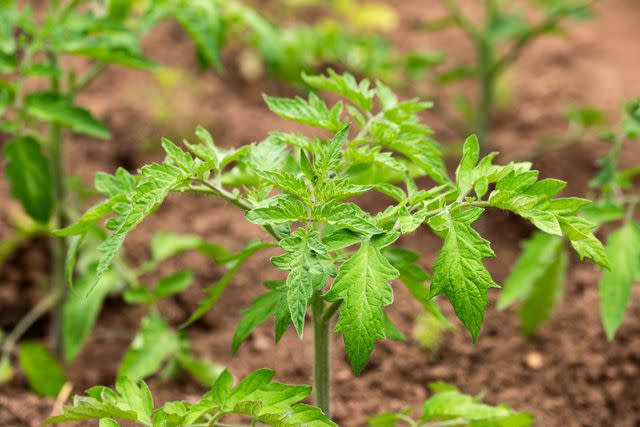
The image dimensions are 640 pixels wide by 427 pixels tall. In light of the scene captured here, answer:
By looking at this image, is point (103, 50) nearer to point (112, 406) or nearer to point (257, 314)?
point (257, 314)

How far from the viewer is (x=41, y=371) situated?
2326mm

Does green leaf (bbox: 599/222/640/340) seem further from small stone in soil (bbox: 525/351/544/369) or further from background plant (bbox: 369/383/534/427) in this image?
small stone in soil (bbox: 525/351/544/369)

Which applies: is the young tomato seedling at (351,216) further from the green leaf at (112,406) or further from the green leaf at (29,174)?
the green leaf at (29,174)

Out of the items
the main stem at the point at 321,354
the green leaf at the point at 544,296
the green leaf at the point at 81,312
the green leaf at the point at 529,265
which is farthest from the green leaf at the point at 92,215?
the green leaf at the point at 544,296

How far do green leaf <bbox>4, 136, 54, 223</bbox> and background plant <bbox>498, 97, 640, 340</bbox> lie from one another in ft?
4.00

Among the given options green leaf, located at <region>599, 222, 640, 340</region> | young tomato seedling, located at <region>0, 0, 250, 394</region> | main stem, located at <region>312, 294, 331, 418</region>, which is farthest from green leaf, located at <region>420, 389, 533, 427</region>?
young tomato seedling, located at <region>0, 0, 250, 394</region>

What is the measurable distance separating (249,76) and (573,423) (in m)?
2.20

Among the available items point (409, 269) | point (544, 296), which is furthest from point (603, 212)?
point (409, 269)

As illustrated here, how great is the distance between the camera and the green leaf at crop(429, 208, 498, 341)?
4.45ft

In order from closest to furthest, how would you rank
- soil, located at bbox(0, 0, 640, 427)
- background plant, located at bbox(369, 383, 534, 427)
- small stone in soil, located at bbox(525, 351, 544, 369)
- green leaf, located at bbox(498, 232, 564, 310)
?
background plant, located at bbox(369, 383, 534, 427) → green leaf, located at bbox(498, 232, 564, 310) → soil, located at bbox(0, 0, 640, 427) → small stone in soil, located at bbox(525, 351, 544, 369)

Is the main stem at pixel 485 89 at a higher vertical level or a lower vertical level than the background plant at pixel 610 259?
higher

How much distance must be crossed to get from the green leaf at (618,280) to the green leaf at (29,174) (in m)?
1.40

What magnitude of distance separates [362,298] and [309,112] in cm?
43

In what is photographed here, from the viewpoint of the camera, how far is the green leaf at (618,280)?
2004 mm
